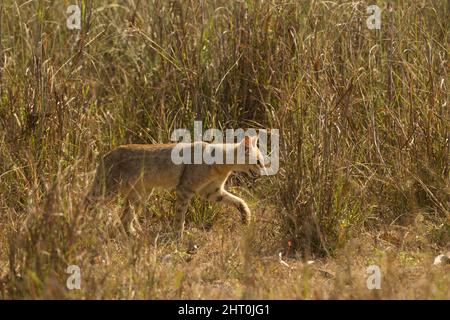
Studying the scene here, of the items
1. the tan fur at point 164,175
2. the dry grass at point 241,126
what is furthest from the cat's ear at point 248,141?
the dry grass at point 241,126

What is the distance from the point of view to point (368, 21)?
28.5 ft

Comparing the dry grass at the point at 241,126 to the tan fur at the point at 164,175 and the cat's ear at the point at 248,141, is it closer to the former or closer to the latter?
the tan fur at the point at 164,175

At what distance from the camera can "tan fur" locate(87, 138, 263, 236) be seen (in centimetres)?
793

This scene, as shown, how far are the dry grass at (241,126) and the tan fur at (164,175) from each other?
0.57ft

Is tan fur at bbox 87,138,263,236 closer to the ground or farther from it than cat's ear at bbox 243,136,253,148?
closer to the ground

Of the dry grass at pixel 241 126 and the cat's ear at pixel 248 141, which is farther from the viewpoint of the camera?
the cat's ear at pixel 248 141

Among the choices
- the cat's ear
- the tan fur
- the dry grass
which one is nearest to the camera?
the dry grass

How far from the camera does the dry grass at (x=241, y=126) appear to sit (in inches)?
238

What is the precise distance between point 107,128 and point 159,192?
0.96 m

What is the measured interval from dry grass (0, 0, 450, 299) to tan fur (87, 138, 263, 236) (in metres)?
0.17

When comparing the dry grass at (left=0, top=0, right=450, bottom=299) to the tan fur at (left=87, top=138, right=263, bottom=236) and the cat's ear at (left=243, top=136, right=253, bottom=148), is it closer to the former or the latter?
the tan fur at (left=87, top=138, right=263, bottom=236)

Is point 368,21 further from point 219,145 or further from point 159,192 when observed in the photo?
point 159,192

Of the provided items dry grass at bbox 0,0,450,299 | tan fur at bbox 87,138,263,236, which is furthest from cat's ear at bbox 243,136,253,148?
dry grass at bbox 0,0,450,299
